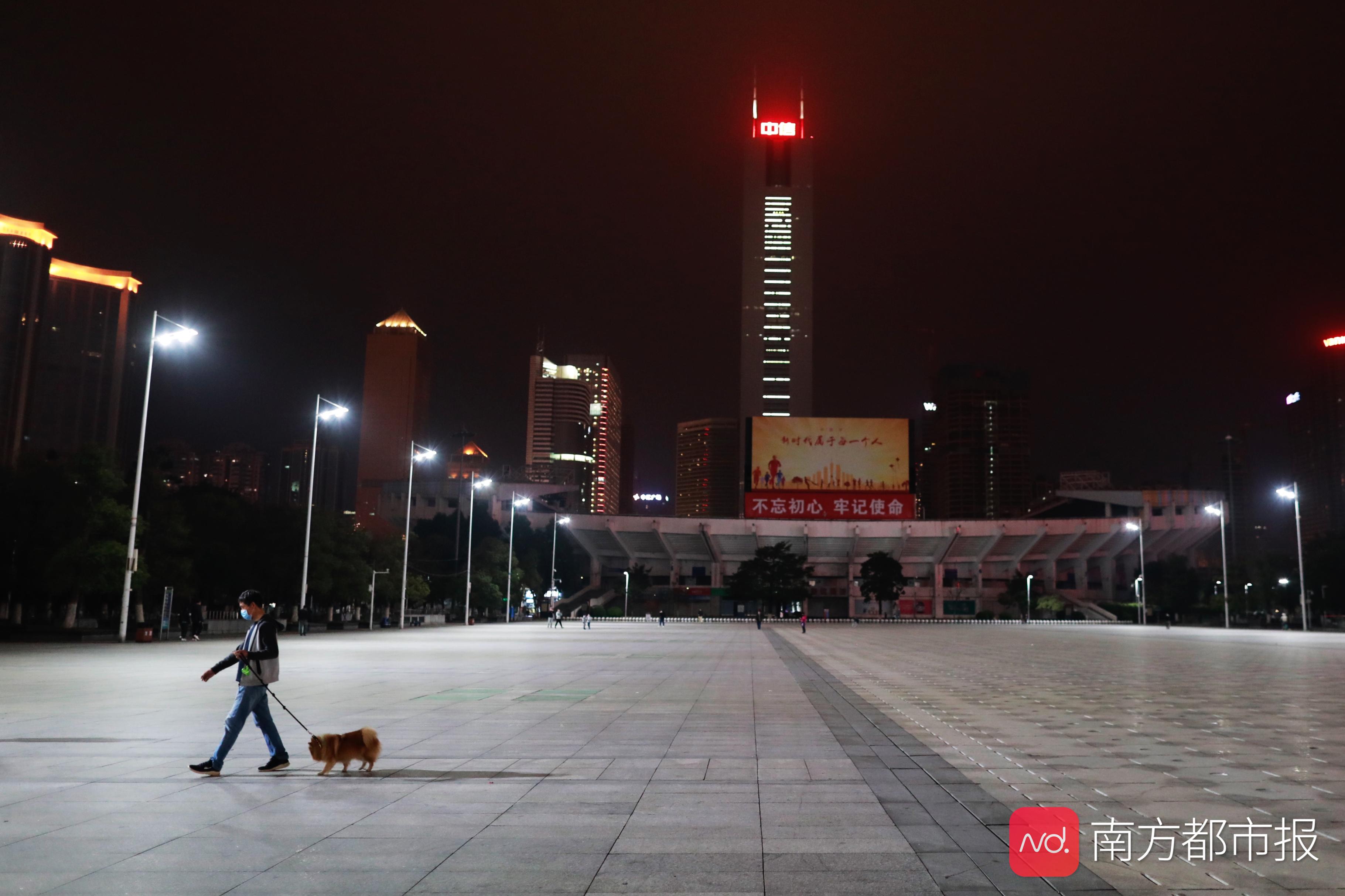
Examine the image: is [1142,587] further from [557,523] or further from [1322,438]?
[1322,438]

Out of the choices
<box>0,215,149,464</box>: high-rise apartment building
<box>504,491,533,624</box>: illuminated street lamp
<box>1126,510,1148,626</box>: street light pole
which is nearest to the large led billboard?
<box>1126,510,1148,626</box>: street light pole

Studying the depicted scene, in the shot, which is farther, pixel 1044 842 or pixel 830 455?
pixel 830 455

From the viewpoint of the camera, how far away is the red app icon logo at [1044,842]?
18.9 feet

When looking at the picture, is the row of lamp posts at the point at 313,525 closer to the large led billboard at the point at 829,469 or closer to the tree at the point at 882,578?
the tree at the point at 882,578

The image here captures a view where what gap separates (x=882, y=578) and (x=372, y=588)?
6082 cm

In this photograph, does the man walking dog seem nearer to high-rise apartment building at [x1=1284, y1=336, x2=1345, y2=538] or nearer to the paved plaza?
the paved plaza

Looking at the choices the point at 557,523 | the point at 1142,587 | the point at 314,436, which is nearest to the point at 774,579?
the point at 557,523

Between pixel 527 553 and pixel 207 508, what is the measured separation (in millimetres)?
49007

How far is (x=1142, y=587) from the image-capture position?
323ft

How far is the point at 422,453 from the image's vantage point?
2174 inches

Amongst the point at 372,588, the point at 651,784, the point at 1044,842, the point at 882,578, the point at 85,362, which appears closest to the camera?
the point at 1044,842

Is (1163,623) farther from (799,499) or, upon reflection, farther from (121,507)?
(121,507)

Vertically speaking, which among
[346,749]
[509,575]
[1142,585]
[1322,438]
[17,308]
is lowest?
[346,749]

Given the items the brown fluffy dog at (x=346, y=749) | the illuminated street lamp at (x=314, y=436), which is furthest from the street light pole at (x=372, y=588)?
the brown fluffy dog at (x=346, y=749)
